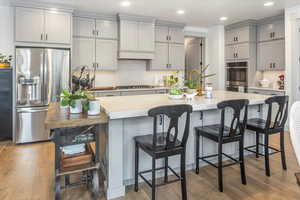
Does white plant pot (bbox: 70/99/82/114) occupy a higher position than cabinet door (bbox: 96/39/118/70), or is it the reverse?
cabinet door (bbox: 96/39/118/70)

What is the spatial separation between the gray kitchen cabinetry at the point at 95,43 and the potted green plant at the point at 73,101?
2838 millimetres

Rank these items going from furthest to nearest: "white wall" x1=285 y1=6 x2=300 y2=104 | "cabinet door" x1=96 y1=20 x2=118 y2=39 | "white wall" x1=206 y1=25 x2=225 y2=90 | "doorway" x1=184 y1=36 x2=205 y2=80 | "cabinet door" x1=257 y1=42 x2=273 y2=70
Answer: "doorway" x1=184 y1=36 x2=205 y2=80, "white wall" x1=206 y1=25 x2=225 y2=90, "cabinet door" x1=257 y1=42 x2=273 y2=70, "cabinet door" x1=96 y1=20 x2=118 y2=39, "white wall" x1=285 y1=6 x2=300 y2=104

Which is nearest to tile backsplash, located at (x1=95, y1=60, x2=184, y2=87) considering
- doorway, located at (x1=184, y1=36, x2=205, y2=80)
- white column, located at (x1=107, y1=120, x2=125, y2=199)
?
doorway, located at (x1=184, y1=36, x2=205, y2=80)

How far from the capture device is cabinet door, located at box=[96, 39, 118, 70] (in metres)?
4.90

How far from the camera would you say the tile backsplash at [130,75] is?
5.32 m

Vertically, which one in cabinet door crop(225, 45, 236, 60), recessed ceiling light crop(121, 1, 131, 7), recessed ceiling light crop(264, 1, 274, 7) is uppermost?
recessed ceiling light crop(264, 1, 274, 7)

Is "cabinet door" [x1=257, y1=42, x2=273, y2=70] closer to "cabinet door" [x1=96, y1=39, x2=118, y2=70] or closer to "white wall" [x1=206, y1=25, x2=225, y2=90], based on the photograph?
"white wall" [x1=206, y1=25, x2=225, y2=90]

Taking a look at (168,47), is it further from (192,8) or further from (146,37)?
(192,8)

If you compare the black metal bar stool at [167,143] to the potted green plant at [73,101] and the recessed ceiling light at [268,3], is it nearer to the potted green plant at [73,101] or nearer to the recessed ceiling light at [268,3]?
the potted green plant at [73,101]

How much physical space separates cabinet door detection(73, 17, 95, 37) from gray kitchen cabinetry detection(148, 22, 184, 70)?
5.35 ft

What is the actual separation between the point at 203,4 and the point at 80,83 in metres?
2.92

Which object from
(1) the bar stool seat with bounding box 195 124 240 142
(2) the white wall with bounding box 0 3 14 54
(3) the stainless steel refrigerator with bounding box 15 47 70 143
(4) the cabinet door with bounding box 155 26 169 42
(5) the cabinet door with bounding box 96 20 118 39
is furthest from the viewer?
(4) the cabinet door with bounding box 155 26 169 42

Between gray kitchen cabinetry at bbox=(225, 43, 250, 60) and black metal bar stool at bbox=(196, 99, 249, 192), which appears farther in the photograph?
gray kitchen cabinetry at bbox=(225, 43, 250, 60)

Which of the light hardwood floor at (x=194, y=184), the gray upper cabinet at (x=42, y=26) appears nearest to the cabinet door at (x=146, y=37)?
the gray upper cabinet at (x=42, y=26)
